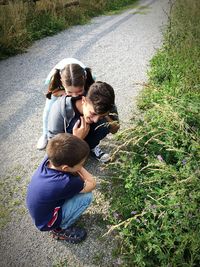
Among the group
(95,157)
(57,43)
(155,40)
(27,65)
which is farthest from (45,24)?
(95,157)

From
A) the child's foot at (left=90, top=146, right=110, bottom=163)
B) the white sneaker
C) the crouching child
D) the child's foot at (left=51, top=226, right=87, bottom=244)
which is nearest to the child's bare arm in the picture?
the crouching child

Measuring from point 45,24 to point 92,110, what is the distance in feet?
18.6

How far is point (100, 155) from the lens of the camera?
371cm

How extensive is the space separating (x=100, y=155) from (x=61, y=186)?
1.31 m

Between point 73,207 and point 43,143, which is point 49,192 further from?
point 43,143

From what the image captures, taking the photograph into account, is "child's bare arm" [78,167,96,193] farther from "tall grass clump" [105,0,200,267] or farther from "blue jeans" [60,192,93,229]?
"tall grass clump" [105,0,200,267]

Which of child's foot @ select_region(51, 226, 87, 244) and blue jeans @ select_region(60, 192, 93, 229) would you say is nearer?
blue jeans @ select_region(60, 192, 93, 229)

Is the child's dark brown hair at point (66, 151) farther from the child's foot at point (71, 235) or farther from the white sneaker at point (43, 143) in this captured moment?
the white sneaker at point (43, 143)

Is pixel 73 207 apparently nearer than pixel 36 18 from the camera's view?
Yes

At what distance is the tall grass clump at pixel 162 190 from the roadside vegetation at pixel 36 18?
13.3 ft

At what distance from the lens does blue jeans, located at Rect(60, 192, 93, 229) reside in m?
2.72

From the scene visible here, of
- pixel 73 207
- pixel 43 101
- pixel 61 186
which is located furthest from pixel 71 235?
pixel 43 101

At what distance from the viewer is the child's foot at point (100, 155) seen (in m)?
3.69

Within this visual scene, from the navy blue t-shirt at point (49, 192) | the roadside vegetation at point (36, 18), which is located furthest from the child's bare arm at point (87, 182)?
the roadside vegetation at point (36, 18)
